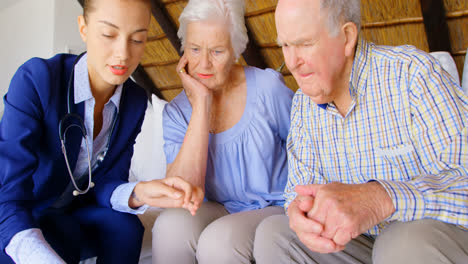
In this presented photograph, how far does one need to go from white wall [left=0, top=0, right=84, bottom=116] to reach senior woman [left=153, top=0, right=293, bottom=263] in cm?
232

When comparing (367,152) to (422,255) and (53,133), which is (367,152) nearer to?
(422,255)

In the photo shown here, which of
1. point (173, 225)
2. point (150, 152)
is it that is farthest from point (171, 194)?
point (150, 152)

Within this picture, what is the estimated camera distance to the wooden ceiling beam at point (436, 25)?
2.70m

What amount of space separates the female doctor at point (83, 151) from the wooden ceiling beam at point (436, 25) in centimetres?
192

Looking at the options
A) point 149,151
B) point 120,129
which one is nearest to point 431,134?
point 120,129

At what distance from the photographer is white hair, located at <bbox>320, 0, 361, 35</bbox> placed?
1310 millimetres

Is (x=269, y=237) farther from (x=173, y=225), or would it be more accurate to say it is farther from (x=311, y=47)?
(x=311, y=47)

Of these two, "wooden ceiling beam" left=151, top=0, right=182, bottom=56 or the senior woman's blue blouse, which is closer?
the senior woman's blue blouse

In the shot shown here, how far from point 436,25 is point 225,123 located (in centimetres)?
173

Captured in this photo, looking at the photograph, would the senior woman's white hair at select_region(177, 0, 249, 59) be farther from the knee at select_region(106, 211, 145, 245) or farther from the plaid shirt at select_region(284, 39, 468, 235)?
the knee at select_region(106, 211, 145, 245)

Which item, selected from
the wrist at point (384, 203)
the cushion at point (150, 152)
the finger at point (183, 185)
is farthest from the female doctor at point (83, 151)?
the cushion at point (150, 152)

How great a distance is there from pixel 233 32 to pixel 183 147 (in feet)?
1.68

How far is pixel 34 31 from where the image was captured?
381cm

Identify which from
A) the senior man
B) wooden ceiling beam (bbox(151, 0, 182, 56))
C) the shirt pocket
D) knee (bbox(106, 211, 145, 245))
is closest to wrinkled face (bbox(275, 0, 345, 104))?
the senior man
